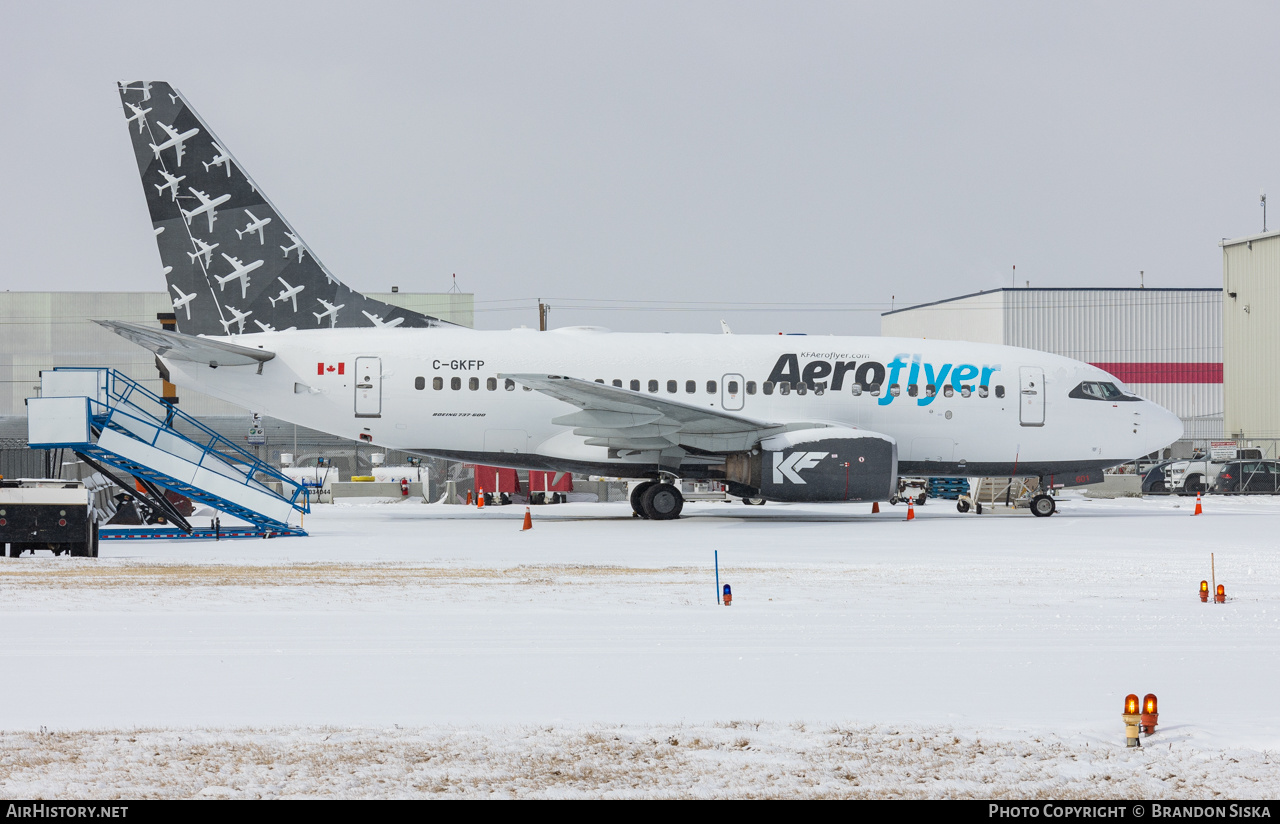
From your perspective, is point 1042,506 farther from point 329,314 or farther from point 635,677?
point 635,677

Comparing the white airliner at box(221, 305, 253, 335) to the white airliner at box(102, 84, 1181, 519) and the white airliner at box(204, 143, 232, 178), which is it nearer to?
the white airliner at box(102, 84, 1181, 519)

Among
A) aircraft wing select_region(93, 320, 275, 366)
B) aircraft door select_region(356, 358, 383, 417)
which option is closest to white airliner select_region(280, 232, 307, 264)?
aircraft wing select_region(93, 320, 275, 366)

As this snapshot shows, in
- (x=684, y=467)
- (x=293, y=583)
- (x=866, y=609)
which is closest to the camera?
(x=866, y=609)

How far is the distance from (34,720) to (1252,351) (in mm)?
51559

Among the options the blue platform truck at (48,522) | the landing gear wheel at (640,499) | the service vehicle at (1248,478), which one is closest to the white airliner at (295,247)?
the landing gear wheel at (640,499)

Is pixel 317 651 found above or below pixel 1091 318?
below

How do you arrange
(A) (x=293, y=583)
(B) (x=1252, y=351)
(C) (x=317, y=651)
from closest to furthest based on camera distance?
(C) (x=317, y=651)
(A) (x=293, y=583)
(B) (x=1252, y=351)

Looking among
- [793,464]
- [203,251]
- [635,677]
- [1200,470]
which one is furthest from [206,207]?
[1200,470]

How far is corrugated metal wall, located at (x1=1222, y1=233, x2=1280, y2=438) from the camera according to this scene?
47094 mm

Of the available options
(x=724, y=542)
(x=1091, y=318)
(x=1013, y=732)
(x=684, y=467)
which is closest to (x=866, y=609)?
(x=1013, y=732)

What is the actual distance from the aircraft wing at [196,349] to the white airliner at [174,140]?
396cm
